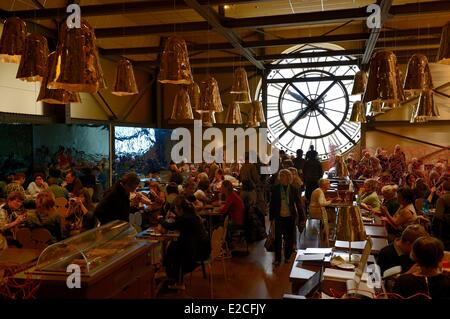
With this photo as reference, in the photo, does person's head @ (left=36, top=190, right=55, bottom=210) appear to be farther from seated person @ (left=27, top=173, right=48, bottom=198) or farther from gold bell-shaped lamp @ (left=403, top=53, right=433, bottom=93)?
gold bell-shaped lamp @ (left=403, top=53, right=433, bottom=93)

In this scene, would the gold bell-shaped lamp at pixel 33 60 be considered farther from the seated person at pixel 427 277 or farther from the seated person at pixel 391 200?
the seated person at pixel 391 200

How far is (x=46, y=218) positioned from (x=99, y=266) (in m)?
2.49

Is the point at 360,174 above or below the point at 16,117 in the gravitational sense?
below

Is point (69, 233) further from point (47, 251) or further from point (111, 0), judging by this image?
point (111, 0)

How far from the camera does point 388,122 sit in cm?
1374

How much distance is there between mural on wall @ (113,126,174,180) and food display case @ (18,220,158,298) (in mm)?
7496

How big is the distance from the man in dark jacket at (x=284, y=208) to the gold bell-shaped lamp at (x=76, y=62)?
175 inches

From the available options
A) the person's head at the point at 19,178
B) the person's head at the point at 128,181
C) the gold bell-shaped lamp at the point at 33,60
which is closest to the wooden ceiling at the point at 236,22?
the gold bell-shaped lamp at the point at 33,60

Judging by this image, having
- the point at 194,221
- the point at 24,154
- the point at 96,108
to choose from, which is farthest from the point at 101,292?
the point at 96,108

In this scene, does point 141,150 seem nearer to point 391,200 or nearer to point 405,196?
point 391,200

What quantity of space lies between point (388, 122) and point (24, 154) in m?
10.8

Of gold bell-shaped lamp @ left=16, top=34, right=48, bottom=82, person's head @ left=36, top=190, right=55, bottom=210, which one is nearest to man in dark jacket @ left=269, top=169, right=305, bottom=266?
person's head @ left=36, top=190, right=55, bottom=210

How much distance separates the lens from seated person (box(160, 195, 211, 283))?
5328mm

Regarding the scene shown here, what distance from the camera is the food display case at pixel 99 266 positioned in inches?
121
